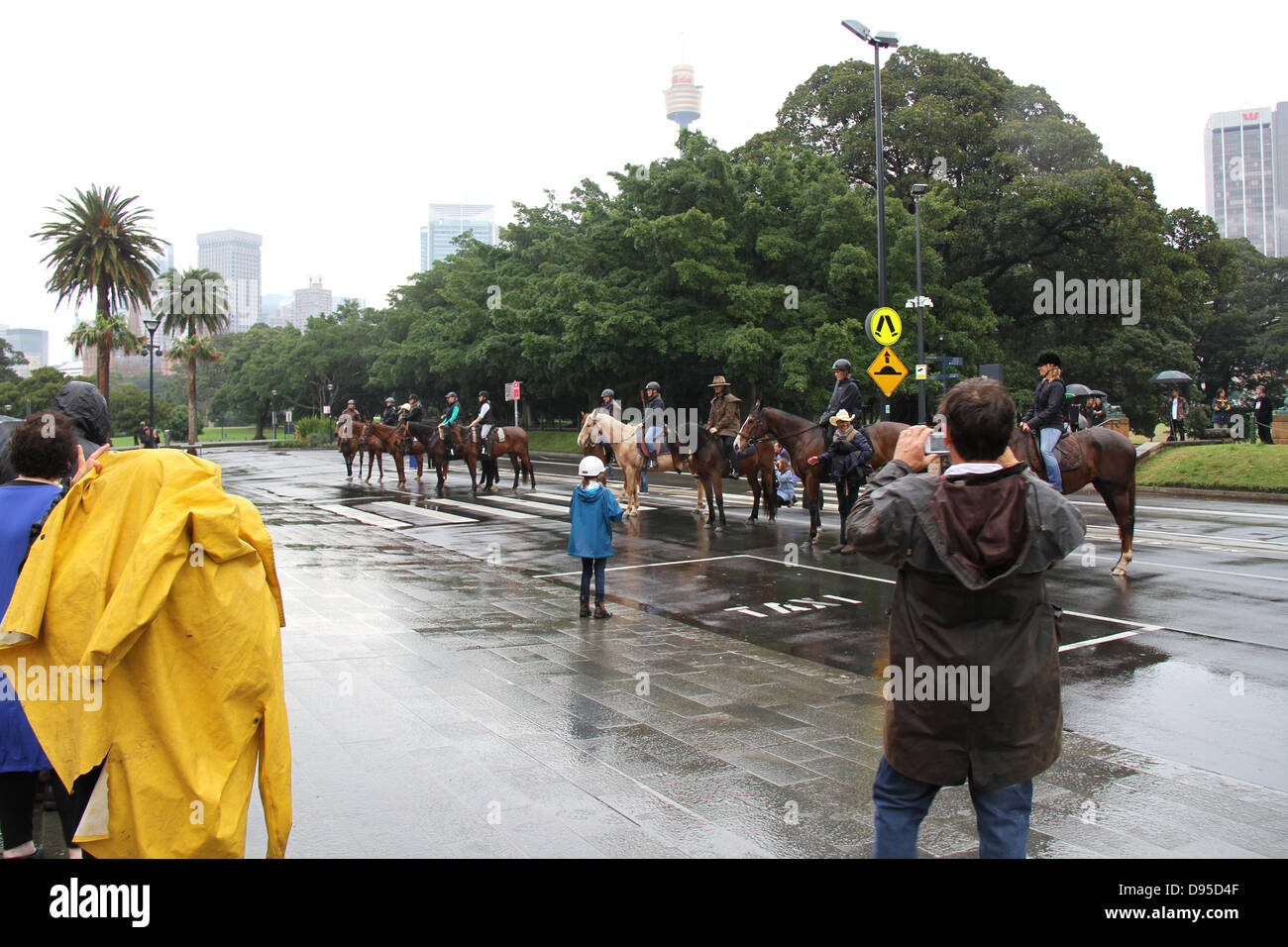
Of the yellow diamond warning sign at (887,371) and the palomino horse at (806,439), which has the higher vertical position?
the yellow diamond warning sign at (887,371)

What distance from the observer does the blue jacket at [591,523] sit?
8609mm

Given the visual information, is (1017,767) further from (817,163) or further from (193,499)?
(817,163)

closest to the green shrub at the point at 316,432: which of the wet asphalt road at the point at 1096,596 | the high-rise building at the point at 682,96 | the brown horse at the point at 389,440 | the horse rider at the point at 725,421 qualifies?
the brown horse at the point at 389,440

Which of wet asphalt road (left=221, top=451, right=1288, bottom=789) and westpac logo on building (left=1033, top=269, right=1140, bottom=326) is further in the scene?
westpac logo on building (left=1033, top=269, right=1140, bottom=326)

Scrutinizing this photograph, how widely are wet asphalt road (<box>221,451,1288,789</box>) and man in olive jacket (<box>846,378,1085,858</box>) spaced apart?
283cm

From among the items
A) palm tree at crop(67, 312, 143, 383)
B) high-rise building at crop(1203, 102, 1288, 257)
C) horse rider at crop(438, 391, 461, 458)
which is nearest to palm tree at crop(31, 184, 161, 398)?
palm tree at crop(67, 312, 143, 383)

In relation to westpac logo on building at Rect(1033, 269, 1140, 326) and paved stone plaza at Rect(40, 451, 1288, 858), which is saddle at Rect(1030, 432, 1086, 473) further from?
westpac logo on building at Rect(1033, 269, 1140, 326)

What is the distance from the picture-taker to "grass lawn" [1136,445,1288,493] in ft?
64.1

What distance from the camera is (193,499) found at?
301 cm

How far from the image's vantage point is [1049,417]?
11.4 m

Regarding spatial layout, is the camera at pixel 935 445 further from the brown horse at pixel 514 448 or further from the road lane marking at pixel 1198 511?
the brown horse at pixel 514 448

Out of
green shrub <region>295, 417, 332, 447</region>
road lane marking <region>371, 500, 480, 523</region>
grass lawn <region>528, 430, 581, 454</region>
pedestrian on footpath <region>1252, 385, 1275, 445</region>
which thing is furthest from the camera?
green shrub <region>295, 417, 332, 447</region>

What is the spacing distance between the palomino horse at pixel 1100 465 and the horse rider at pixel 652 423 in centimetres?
834
